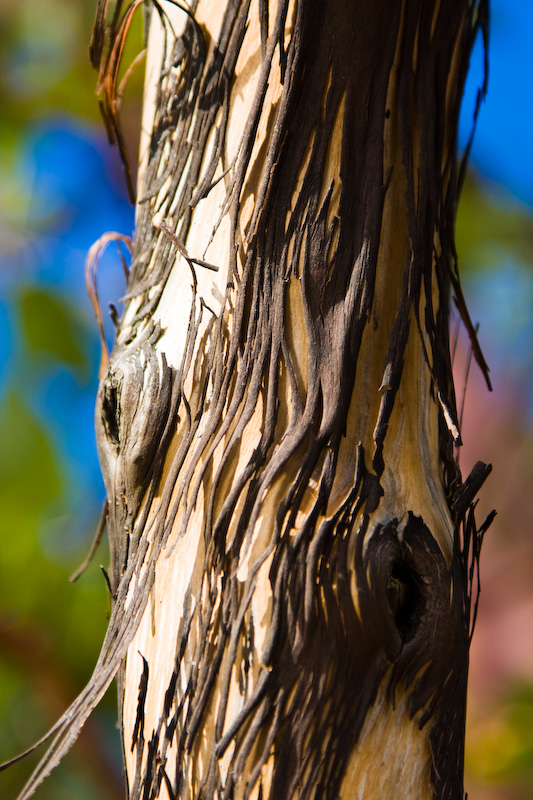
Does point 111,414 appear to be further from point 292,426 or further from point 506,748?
point 506,748

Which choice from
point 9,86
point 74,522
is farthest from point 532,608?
point 9,86

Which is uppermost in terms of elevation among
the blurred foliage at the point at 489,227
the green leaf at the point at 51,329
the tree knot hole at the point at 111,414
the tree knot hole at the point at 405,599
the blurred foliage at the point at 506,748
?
the blurred foliage at the point at 489,227

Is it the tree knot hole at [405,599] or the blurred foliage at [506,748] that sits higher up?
the blurred foliage at [506,748]

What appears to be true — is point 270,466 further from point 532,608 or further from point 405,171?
point 532,608

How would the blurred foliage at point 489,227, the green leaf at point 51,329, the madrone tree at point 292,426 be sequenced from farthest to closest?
the blurred foliage at point 489,227, the green leaf at point 51,329, the madrone tree at point 292,426

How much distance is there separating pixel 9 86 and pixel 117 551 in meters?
1.56

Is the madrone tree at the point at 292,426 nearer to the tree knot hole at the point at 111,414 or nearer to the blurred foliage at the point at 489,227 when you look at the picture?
the tree knot hole at the point at 111,414

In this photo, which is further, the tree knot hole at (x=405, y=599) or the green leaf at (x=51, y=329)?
the green leaf at (x=51, y=329)

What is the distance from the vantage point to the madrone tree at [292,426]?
0.87 ft

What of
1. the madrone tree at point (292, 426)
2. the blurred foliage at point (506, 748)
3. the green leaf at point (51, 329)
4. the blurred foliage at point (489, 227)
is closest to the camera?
the madrone tree at point (292, 426)

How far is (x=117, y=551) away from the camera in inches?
12.8

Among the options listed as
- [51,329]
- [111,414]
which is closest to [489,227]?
[51,329]

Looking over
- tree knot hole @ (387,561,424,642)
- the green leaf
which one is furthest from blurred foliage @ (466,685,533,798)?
tree knot hole @ (387,561,424,642)

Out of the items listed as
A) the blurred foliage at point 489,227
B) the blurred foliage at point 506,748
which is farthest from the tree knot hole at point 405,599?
the blurred foliage at point 489,227
